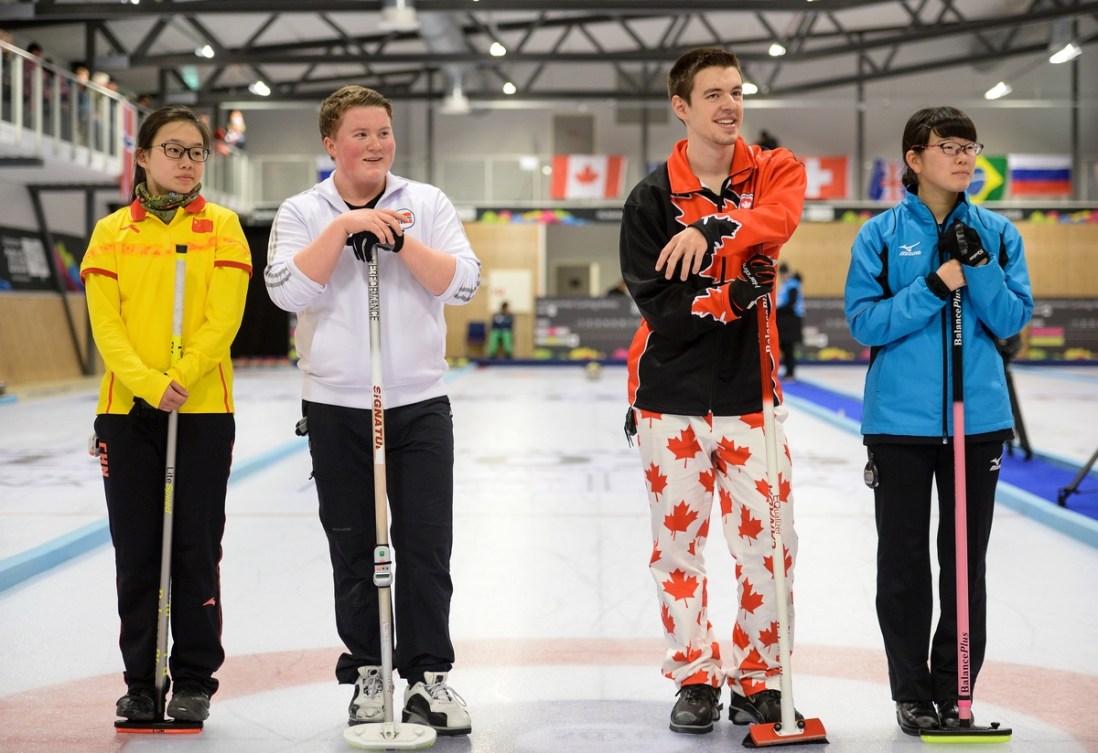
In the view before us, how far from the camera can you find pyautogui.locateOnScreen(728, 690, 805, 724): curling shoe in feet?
9.36

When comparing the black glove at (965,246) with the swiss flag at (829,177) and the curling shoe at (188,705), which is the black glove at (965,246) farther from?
the swiss flag at (829,177)

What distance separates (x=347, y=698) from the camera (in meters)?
3.18

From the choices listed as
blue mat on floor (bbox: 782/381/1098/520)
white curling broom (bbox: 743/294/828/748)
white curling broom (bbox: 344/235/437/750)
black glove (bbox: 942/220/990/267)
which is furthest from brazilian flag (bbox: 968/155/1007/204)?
white curling broom (bbox: 344/235/437/750)

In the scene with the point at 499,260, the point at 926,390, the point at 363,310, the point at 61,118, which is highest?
the point at 61,118

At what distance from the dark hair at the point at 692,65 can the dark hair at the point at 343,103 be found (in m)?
0.72

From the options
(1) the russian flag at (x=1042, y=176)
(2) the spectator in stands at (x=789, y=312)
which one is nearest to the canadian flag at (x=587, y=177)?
(1) the russian flag at (x=1042, y=176)

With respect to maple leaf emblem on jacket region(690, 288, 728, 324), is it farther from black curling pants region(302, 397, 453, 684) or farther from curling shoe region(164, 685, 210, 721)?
curling shoe region(164, 685, 210, 721)

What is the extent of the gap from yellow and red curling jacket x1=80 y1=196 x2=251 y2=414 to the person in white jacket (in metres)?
0.22

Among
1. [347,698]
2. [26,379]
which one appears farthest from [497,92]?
[347,698]

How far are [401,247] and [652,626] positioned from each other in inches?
73.3

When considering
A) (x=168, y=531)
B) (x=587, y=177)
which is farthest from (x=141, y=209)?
(x=587, y=177)

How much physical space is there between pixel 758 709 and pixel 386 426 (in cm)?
117

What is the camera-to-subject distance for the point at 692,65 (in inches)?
112

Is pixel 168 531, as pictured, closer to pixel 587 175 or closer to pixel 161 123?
pixel 161 123
